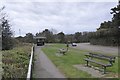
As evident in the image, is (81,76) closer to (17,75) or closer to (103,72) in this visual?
(103,72)

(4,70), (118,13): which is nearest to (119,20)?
(118,13)

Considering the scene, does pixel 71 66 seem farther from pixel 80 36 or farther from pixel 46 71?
pixel 80 36

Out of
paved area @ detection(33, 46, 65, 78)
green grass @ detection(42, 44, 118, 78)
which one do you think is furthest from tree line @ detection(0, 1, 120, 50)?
paved area @ detection(33, 46, 65, 78)

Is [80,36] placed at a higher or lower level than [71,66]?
higher

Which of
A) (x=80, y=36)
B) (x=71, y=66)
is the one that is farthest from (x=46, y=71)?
(x=80, y=36)

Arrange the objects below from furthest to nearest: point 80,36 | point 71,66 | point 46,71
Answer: point 80,36, point 71,66, point 46,71

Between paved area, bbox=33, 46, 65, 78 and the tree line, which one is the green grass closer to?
paved area, bbox=33, 46, 65, 78

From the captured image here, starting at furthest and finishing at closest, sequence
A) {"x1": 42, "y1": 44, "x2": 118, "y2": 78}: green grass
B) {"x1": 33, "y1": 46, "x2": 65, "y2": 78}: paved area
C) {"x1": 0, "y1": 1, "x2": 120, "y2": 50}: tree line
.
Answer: {"x1": 0, "y1": 1, "x2": 120, "y2": 50}: tree line, {"x1": 42, "y1": 44, "x2": 118, "y2": 78}: green grass, {"x1": 33, "y1": 46, "x2": 65, "y2": 78}: paved area

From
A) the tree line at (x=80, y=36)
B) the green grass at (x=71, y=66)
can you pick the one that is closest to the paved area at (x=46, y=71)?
the green grass at (x=71, y=66)

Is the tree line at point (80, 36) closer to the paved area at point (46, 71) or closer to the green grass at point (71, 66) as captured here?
the green grass at point (71, 66)

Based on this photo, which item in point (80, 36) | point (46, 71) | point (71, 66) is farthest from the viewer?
point (80, 36)

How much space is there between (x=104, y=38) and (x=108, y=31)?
3.41 meters

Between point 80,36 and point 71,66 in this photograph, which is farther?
point 80,36

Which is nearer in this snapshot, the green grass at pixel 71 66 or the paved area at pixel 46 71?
the paved area at pixel 46 71
